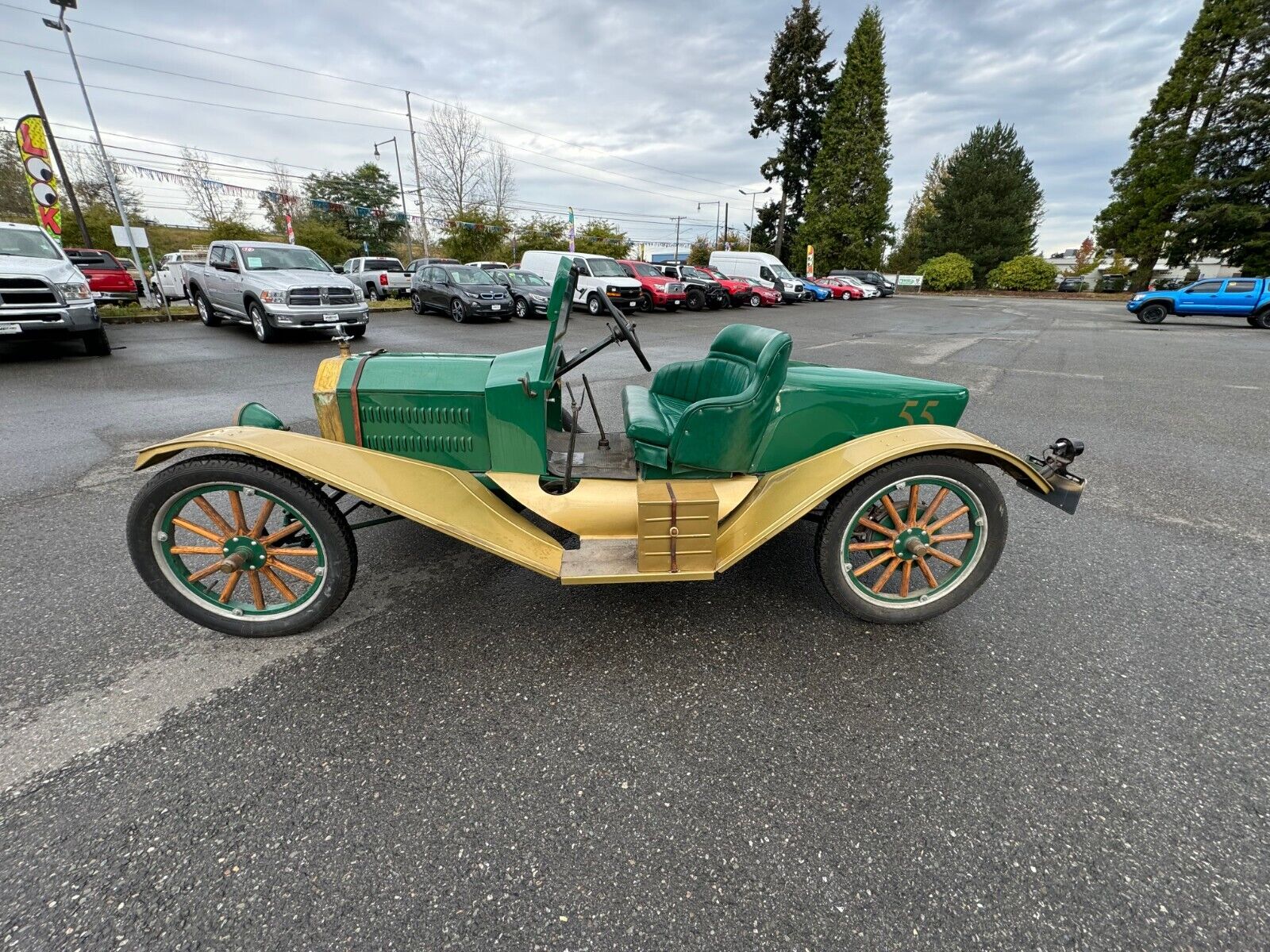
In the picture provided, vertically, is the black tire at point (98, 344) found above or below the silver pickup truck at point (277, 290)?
below

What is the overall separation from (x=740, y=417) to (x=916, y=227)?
6383cm

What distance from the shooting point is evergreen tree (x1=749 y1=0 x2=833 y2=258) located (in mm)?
39688

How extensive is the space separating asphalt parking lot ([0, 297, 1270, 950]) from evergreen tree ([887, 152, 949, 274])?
57.5 meters

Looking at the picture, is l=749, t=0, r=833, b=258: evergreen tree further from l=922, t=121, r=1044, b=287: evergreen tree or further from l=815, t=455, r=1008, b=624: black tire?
l=815, t=455, r=1008, b=624: black tire

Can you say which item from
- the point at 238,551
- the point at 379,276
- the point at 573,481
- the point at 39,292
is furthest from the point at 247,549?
the point at 379,276

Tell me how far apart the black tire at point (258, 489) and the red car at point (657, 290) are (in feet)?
57.7

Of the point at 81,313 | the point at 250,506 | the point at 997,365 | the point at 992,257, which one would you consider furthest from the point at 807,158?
the point at 250,506

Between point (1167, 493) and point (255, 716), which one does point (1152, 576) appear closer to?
point (1167, 493)

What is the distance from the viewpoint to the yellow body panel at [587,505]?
242 centimetres

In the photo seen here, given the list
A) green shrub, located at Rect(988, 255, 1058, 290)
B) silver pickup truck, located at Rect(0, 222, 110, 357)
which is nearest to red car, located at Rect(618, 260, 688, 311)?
silver pickup truck, located at Rect(0, 222, 110, 357)

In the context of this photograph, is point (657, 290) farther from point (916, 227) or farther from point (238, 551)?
point (916, 227)

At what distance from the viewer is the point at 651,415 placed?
2.87 m

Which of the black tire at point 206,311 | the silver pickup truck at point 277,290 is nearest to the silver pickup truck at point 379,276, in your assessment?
the black tire at point 206,311

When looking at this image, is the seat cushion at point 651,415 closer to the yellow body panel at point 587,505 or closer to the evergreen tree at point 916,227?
the yellow body panel at point 587,505
